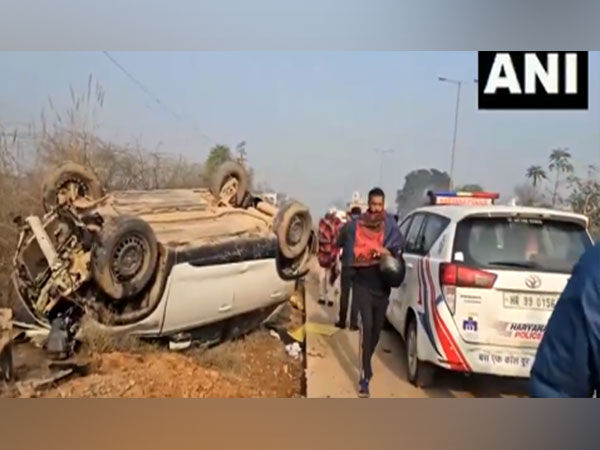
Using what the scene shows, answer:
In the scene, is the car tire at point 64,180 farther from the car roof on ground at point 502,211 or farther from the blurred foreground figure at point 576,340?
the blurred foreground figure at point 576,340

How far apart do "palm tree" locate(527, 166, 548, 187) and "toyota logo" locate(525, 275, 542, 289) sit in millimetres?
356

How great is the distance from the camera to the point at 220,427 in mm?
2648

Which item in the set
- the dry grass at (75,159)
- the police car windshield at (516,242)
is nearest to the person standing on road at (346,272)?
the police car windshield at (516,242)

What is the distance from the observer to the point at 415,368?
2627 mm

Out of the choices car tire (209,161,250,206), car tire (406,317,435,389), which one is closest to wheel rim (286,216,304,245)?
car tire (209,161,250,206)

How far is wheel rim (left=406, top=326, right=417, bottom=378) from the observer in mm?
2629

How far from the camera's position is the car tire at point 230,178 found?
2602 mm

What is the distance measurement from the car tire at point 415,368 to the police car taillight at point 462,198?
473 millimetres

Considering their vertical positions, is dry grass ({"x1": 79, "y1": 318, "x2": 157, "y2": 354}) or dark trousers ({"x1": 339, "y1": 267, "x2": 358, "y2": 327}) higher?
dark trousers ({"x1": 339, "y1": 267, "x2": 358, "y2": 327})

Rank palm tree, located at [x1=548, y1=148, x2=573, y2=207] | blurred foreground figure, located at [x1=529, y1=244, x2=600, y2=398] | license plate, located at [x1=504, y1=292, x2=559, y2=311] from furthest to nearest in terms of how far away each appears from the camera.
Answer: palm tree, located at [x1=548, y1=148, x2=573, y2=207]
license plate, located at [x1=504, y1=292, x2=559, y2=311]
blurred foreground figure, located at [x1=529, y1=244, x2=600, y2=398]

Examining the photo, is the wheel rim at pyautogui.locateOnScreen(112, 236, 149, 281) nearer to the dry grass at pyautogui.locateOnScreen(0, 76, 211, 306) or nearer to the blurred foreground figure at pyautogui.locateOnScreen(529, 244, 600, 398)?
the dry grass at pyautogui.locateOnScreen(0, 76, 211, 306)

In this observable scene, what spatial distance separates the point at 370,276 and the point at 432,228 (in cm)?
31
